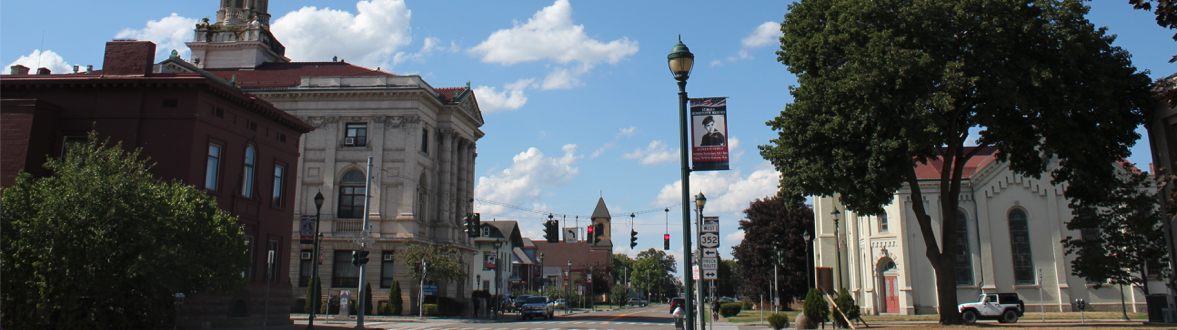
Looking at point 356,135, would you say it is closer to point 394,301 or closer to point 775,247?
point 394,301

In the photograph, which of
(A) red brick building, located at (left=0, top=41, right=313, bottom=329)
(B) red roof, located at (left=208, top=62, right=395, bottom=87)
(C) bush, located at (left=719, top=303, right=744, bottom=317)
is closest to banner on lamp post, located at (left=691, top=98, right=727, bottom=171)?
(A) red brick building, located at (left=0, top=41, right=313, bottom=329)

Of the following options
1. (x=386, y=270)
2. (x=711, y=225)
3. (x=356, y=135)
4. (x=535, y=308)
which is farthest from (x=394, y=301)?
(x=711, y=225)

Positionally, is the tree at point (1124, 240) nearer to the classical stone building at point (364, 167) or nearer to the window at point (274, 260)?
the window at point (274, 260)

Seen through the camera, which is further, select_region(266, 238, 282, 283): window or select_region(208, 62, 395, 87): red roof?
select_region(208, 62, 395, 87): red roof

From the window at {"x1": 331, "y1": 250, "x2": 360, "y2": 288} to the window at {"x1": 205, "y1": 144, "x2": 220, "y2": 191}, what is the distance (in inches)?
818

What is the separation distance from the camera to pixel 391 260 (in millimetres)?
48844

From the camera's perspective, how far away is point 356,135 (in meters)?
50.8

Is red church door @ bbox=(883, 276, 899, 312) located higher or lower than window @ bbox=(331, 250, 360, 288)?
lower

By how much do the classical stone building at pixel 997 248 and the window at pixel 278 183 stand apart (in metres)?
32.1

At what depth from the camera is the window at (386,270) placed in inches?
1925

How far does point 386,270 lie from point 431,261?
4215mm

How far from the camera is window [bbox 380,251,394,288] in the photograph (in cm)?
4891

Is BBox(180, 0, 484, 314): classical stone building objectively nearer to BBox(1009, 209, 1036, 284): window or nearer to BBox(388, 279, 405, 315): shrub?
BBox(388, 279, 405, 315): shrub

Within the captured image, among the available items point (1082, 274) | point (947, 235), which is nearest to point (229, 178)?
point (947, 235)
